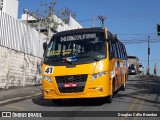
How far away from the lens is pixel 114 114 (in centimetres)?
1045

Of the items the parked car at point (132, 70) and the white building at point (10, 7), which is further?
the parked car at point (132, 70)

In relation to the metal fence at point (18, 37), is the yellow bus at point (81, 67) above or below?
below

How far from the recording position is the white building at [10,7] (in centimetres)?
3805

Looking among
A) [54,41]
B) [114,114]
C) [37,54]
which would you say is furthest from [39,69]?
[114,114]

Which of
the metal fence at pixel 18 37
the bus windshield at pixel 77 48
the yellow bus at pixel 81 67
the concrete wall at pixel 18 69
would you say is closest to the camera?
the yellow bus at pixel 81 67

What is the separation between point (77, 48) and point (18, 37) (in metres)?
8.88

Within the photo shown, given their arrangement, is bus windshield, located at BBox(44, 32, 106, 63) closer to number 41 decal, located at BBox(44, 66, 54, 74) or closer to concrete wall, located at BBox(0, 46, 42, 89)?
number 41 decal, located at BBox(44, 66, 54, 74)

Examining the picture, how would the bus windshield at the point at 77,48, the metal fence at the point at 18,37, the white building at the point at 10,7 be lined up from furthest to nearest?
the white building at the point at 10,7
the metal fence at the point at 18,37
the bus windshield at the point at 77,48

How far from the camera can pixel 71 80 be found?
39.1 ft

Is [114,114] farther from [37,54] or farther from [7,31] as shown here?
[37,54]

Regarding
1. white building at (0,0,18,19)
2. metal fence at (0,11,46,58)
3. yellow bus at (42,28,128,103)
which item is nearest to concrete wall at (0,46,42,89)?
metal fence at (0,11,46,58)

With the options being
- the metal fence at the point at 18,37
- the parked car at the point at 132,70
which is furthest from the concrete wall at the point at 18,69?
the parked car at the point at 132,70

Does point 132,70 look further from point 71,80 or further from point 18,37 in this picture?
point 71,80

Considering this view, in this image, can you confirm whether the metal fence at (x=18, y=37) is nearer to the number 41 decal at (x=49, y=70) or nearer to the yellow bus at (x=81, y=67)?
the yellow bus at (x=81, y=67)
